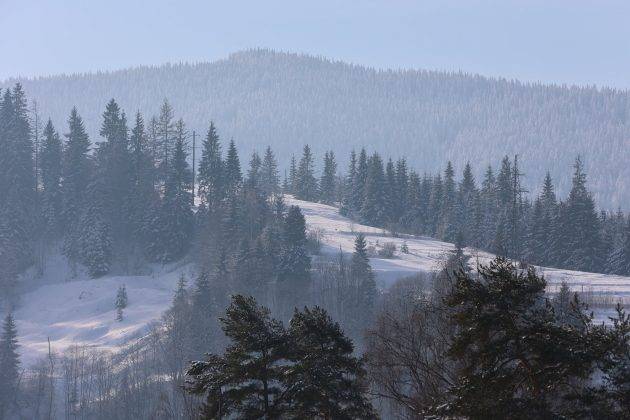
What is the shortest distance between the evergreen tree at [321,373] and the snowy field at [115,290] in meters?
60.0

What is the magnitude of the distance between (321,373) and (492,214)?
92.2m

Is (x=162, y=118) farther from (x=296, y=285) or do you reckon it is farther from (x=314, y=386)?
(x=314, y=386)

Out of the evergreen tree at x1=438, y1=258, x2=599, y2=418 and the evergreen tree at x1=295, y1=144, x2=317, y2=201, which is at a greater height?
the evergreen tree at x1=438, y1=258, x2=599, y2=418

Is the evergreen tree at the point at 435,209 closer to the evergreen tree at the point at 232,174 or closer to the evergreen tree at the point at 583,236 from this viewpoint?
the evergreen tree at the point at 583,236

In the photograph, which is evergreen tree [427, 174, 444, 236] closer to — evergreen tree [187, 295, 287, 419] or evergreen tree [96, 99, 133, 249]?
evergreen tree [96, 99, 133, 249]

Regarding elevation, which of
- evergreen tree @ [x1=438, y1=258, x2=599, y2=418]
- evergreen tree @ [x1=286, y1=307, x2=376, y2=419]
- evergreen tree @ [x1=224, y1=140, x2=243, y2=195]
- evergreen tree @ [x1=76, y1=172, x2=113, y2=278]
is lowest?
evergreen tree @ [x1=76, y1=172, x2=113, y2=278]

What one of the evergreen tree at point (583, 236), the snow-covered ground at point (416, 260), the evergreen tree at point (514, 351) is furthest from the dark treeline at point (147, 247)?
the evergreen tree at point (514, 351)

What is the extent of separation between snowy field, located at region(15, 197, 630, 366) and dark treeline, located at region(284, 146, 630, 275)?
207 inches

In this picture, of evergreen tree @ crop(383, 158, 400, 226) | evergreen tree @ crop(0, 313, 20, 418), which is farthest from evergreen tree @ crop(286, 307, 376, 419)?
evergreen tree @ crop(383, 158, 400, 226)

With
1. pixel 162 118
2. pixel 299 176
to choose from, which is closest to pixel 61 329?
pixel 162 118

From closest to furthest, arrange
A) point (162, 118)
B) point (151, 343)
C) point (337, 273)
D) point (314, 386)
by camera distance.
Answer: point (314, 386), point (151, 343), point (337, 273), point (162, 118)

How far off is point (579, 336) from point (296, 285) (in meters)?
74.1

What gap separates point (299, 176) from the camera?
13688 centimetres

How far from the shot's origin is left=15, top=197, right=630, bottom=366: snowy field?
87.1 metres
